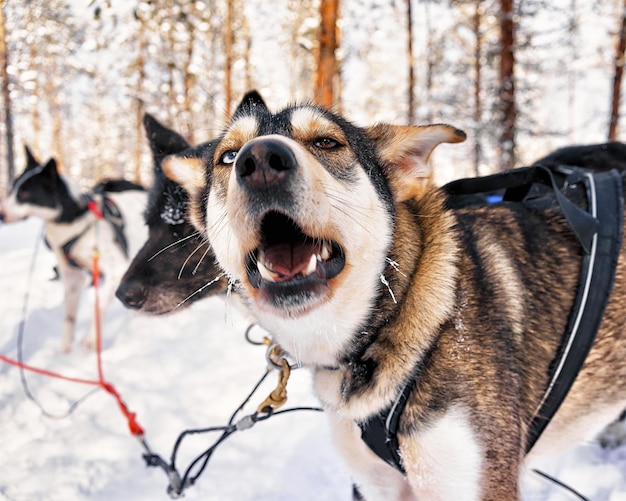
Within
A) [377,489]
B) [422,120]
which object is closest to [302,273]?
[377,489]

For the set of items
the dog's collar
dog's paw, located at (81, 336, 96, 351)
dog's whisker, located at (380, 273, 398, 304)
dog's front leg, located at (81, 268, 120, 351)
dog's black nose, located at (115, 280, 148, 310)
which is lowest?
dog's paw, located at (81, 336, 96, 351)

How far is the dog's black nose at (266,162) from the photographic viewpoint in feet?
4.48

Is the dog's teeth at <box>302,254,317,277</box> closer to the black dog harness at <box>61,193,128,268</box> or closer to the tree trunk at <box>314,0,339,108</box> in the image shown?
the black dog harness at <box>61,193,128,268</box>

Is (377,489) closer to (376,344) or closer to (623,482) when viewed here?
(376,344)

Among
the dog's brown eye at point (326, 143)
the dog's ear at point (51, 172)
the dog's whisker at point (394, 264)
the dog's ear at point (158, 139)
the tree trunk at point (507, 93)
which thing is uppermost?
the tree trunk at point (507, 93)

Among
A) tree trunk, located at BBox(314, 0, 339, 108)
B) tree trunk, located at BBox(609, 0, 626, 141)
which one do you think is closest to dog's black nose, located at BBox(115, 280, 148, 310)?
tree trunk, located at BBox(314, 0, 339, 108)

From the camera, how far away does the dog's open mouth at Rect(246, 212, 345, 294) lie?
1521 millimetres

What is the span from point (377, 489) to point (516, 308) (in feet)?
3.11

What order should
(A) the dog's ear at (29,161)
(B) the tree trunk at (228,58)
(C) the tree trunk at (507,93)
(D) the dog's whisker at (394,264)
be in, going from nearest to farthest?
(D) the dog's whisker at (394,264) < (A) the dog's ear at (29,161) < (C) the tree trunk at (507,93) < (B) the tree trunk at (228,58)

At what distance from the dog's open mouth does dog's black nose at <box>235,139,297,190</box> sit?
16 cm

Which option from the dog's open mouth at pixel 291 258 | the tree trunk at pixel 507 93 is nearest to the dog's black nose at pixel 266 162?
the dog's open mouth at pixel 291 258

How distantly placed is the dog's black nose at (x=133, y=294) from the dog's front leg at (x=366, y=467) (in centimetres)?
159

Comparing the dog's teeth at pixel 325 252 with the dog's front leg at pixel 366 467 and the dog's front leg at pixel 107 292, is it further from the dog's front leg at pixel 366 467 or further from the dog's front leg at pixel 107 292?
the dog's front leg at pixel 107 292

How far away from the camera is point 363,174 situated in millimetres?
1747
